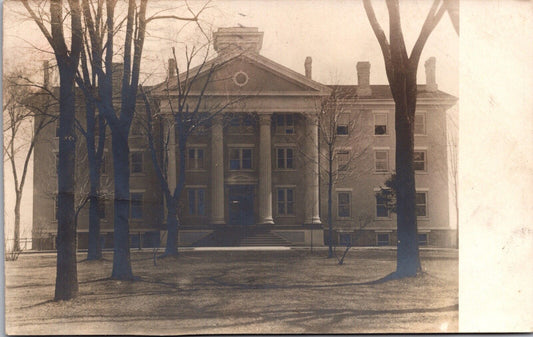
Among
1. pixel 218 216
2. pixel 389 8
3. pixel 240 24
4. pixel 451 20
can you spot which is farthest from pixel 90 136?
pixel 451 20

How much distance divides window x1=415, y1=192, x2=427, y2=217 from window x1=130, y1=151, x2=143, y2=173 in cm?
267

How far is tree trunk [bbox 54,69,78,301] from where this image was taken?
5309 mm

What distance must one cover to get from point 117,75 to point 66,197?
1.26m

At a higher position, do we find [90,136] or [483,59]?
[483,59]

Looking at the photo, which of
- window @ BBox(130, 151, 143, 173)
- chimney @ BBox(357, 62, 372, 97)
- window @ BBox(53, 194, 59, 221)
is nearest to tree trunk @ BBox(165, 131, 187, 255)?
window @ BBox(130, 151, 143, 173)

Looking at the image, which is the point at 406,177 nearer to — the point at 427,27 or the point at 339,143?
the point at 339,143

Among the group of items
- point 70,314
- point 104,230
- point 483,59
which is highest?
point 483,59

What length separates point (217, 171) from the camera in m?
5.47

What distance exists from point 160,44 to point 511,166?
356cm

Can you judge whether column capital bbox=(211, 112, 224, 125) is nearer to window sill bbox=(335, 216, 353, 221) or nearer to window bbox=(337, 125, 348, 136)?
window bbox=(337, 125, 348, 136)

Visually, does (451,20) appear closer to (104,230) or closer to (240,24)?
(240,24)

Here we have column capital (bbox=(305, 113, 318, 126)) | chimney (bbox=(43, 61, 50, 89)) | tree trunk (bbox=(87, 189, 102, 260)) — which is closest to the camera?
tree trunk (bbox=(87, 189, 102, 260))

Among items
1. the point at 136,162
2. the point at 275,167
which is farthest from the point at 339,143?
the point at 136,162

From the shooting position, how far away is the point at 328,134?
554 cm
